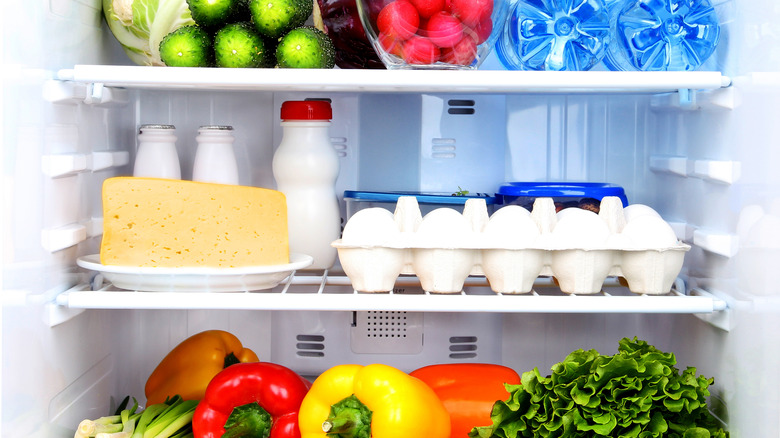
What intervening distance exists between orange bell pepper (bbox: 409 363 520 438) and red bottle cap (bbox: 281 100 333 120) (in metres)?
0.50

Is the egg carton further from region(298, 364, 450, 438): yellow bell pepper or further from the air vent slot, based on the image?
the air vent slot

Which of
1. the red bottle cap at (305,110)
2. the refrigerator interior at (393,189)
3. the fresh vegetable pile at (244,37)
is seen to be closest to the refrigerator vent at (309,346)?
the refrigerator interior at (393,189)

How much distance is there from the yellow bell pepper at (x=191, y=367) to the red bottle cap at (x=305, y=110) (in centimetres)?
44

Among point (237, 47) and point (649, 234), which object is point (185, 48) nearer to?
point (237, 47)

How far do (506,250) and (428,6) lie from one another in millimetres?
390

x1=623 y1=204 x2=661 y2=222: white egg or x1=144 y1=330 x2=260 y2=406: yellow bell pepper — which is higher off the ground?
x1=623 y1=204 x2=661 y2=222: white egg

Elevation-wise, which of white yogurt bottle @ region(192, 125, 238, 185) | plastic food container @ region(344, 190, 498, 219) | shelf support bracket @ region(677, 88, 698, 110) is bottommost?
plastic food container @ region(344, 190, 498, 219)

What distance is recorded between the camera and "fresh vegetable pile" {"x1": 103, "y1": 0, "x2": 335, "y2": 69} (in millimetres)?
1140

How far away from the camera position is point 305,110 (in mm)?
1276

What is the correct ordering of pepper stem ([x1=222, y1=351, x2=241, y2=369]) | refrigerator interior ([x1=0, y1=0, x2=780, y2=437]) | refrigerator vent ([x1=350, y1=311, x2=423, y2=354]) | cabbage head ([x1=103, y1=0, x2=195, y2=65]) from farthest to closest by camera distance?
1. refrigerator vent ([x1=350, y1=311, x2=423, y2=354])
2. pepper stem ([x1=222, y1=351, x2=241, y2=369])
3. cabbage head ([x1=103, y1=0, x2=195, y2=65])
4. refrigerator interior ([x1=0, y1=0, x2=780, y2=437])

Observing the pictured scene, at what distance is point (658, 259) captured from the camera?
1131mm

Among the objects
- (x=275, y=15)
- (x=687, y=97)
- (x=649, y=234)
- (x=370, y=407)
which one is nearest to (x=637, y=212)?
(x=649, y=234)

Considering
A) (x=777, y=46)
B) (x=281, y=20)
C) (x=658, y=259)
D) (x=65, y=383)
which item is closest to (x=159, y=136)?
(x=281, y=20)

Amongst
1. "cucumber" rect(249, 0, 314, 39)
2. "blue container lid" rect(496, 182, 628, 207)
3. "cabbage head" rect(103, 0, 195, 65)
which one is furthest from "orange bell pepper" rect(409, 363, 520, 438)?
"cabbage head" rect(103, 0, 195, 65)
